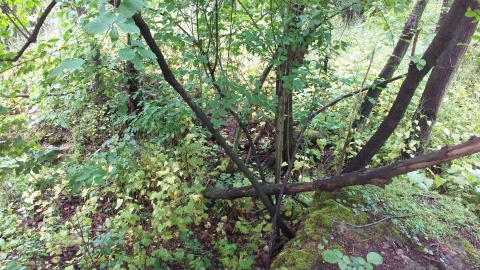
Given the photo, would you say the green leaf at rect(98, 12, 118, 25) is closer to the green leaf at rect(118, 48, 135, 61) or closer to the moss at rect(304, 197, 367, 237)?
the green leaf at rect(118, 48, 135, 61)

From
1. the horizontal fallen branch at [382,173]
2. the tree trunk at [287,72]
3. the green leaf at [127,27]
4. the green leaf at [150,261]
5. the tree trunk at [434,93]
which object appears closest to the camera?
the green leaf at [127,27]

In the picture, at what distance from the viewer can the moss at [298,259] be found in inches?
68.2

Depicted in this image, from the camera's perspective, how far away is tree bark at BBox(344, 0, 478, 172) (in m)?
1.92

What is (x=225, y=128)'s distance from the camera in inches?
179

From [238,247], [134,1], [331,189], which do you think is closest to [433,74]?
[331,189]

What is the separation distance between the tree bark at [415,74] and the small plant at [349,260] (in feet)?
3.28

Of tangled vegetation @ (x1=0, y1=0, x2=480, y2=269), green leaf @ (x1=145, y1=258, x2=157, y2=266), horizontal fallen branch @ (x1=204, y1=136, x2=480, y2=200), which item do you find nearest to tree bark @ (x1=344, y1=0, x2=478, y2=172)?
tangled vegetation @ (x1=0, y1=0, x2=480, y2=269)

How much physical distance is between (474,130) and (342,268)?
3.92 meters

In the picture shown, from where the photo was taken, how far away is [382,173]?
1.94m

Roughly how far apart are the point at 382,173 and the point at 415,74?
77cm

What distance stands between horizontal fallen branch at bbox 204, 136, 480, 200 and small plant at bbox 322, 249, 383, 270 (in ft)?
1.74

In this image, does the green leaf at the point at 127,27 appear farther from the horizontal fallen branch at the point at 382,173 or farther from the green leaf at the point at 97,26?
the horizontal fallen branch at the point at 382,173

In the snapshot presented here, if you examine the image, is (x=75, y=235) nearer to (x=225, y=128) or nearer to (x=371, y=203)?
(x=225, y=128)

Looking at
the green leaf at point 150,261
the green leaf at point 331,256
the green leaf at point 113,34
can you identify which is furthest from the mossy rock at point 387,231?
the green leaf at point 113,34
